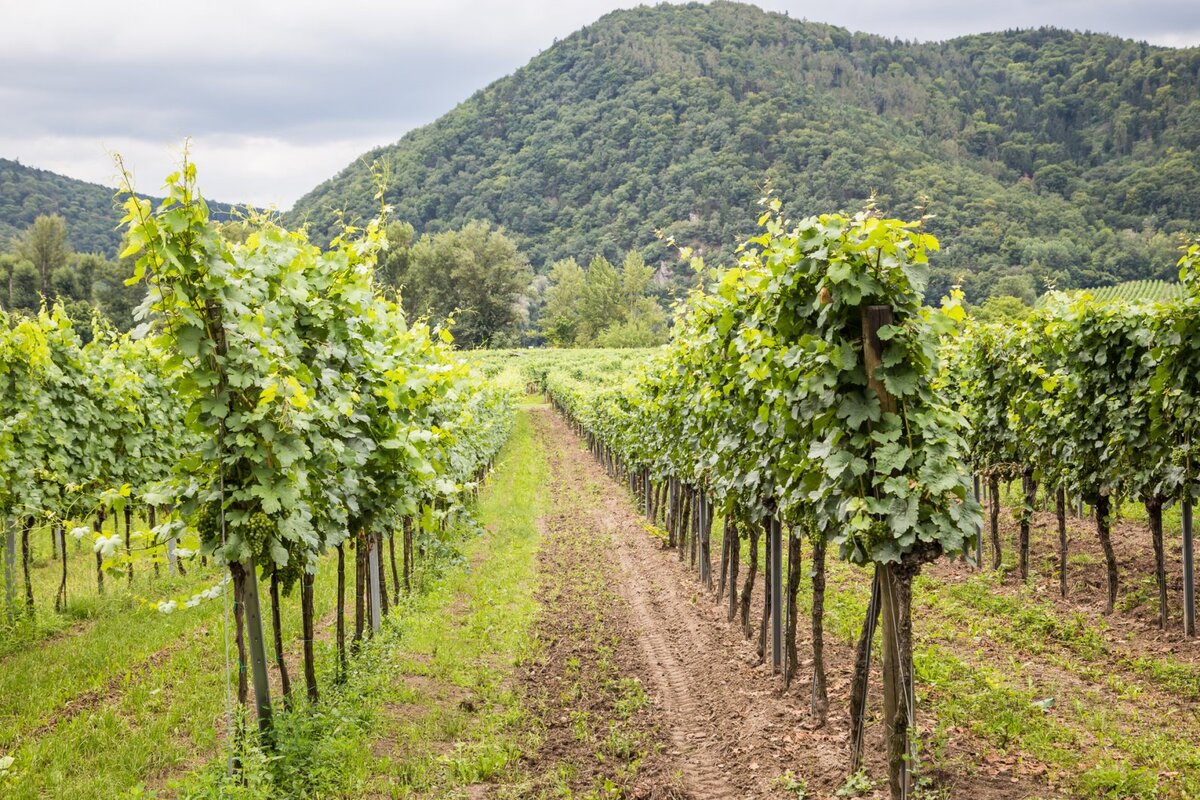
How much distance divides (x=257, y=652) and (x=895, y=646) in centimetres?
428

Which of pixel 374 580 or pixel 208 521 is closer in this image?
pixel 208 521

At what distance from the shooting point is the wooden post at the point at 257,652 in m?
5.80

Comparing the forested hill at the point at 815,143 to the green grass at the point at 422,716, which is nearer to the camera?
the green grass at the point at 422,716

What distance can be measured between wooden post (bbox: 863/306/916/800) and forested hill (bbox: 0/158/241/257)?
83.7 meters

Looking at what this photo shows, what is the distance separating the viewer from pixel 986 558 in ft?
47.6

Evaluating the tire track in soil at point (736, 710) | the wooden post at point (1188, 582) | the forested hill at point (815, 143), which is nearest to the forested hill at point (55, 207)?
the forested hill at point (815, 143)

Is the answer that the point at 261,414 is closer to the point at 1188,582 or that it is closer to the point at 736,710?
the point at 736,710

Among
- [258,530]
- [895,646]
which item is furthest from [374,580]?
[895,646]

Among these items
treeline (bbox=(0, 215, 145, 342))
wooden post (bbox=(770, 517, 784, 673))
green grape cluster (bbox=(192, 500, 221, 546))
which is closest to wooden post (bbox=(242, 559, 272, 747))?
green grape cluster (bbox=(192, 500, 221, 546))

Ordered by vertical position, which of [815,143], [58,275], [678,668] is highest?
[815,143]

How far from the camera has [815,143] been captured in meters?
89.1

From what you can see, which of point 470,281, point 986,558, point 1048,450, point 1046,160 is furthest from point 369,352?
point 1046,160

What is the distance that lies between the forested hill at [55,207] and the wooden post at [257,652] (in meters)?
81.2

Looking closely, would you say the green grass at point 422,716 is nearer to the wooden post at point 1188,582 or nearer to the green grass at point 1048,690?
the green grass at point 1048,690
